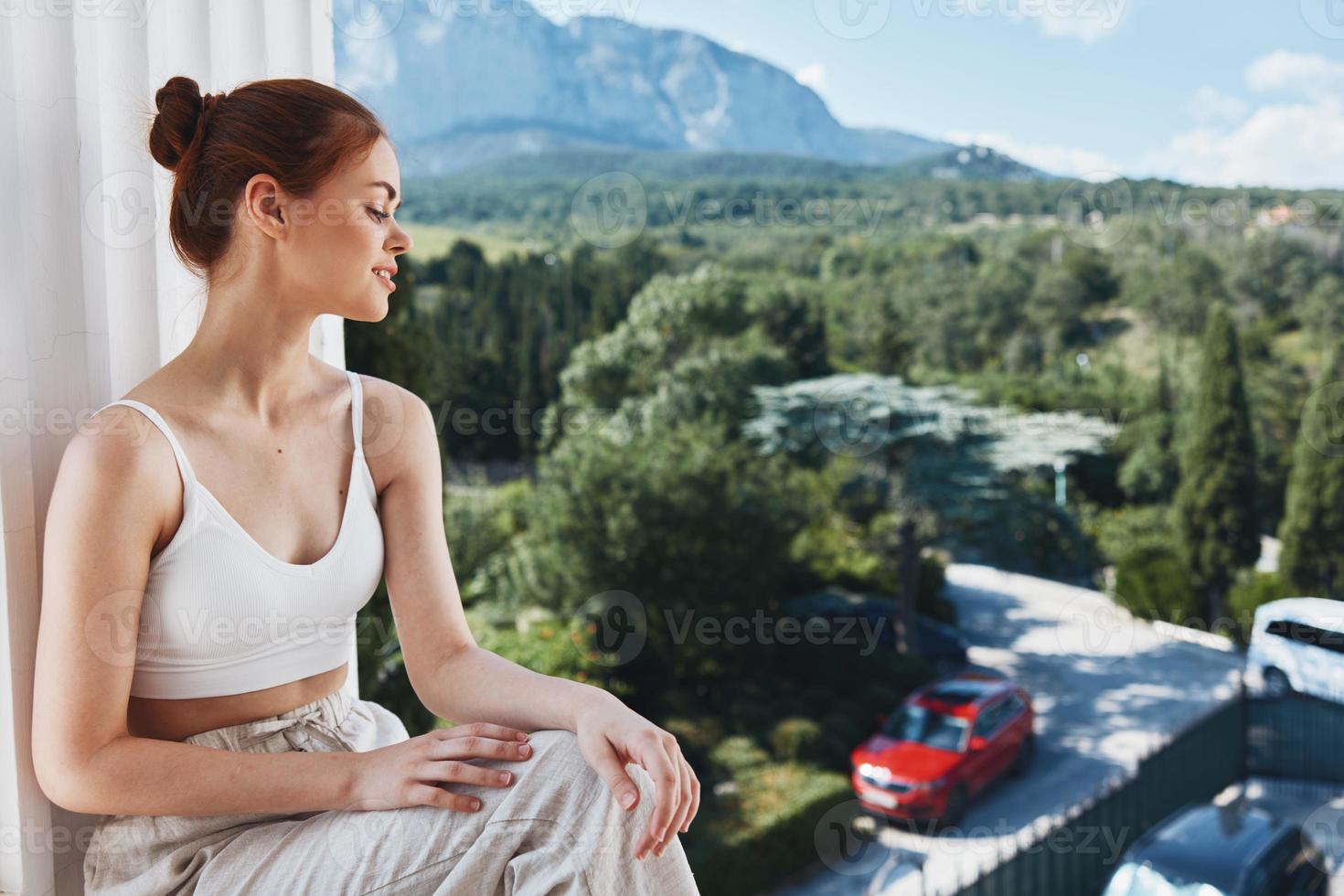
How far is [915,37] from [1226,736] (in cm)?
504

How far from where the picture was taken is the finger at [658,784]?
0.52m

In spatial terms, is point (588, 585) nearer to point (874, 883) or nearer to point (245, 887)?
point (874, 883)

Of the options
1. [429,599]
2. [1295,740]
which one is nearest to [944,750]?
[1295,740]

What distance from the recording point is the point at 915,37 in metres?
7.54

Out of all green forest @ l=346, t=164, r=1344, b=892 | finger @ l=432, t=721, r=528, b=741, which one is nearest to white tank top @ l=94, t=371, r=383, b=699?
finger @ l=432, t=721, r=528, b=741

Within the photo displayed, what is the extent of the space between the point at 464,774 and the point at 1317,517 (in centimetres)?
604

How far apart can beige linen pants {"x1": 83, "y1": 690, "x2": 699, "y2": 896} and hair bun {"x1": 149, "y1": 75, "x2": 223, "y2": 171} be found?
1.20ft

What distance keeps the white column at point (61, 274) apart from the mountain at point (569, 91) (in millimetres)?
7293

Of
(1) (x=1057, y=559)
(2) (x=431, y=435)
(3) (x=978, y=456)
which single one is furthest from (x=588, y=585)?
(2) (x=431, y=435)

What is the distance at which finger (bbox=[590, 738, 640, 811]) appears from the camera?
0.52 metres

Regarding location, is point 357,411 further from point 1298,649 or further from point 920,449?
point 1298,649

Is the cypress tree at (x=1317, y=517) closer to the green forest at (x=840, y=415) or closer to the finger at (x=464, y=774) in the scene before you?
the green forest at (x=840, y=415)

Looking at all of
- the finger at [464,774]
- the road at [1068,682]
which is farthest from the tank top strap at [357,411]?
the road at [1068,682]

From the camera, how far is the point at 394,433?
2.25 feet
